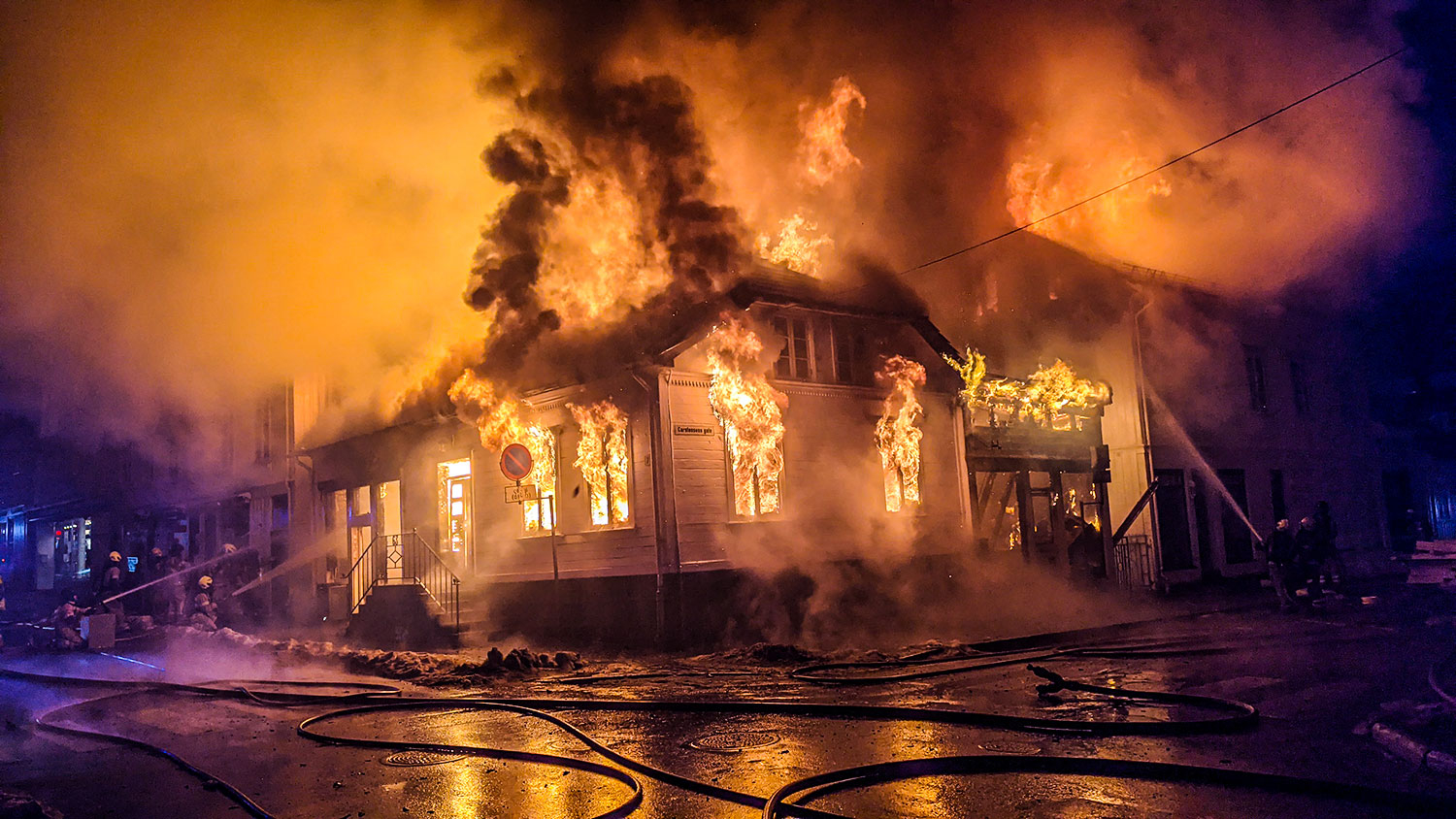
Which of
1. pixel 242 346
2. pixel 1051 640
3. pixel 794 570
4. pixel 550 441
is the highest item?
pixel 242 346

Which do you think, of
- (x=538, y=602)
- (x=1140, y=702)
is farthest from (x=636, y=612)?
(x=1140, y=702)

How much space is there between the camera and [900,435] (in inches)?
728

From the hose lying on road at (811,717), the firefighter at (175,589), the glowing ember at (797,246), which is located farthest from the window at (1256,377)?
the firefighter at (175,589)

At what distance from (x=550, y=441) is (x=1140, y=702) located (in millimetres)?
11378

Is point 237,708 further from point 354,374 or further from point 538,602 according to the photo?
point 354,374

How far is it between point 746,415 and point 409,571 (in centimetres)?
838

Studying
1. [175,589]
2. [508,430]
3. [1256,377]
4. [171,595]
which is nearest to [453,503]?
[508,430]

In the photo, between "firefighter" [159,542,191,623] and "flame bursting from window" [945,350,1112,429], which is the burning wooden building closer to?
"flame bursting from window" [945,350,1112,429]

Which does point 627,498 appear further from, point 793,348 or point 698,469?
point 793,348

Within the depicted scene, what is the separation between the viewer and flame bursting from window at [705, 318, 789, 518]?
15.7m

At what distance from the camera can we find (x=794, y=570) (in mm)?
15719

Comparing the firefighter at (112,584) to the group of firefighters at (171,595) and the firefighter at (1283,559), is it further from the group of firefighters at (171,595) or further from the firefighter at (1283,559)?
the firefighter at (1283,559)

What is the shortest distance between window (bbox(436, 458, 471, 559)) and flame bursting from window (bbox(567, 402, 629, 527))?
4066mm

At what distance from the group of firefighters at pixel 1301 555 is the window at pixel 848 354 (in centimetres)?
825
